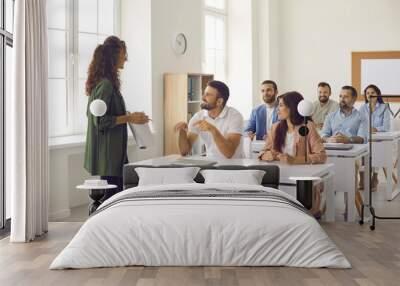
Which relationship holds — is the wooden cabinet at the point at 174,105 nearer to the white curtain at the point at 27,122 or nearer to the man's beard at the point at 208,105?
the man's beard at the point at 208,105

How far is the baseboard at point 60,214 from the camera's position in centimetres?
823

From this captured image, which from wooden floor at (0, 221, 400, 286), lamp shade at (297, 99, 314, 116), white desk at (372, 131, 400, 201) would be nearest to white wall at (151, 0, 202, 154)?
white desk at (372, 131, 400, 201)

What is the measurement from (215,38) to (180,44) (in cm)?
208

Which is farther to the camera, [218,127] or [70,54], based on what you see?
[70,54]

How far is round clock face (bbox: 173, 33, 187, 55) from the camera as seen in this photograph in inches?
420

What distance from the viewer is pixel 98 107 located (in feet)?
22.3

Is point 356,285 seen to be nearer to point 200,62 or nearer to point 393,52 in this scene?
point 200,62

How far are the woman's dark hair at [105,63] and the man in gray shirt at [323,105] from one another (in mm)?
3669

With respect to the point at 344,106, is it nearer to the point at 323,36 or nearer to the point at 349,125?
the point at 349,125

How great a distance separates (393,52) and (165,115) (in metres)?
4.80

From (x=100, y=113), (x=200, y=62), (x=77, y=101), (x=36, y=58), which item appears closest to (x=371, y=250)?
(x=100, y=113)

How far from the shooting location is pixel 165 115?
10328 mm

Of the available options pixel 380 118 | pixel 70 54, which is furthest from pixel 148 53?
pixel 380 118

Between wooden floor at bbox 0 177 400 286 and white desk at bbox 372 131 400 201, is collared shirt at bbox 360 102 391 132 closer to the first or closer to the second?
white desk at bbox 372 131 400 201
